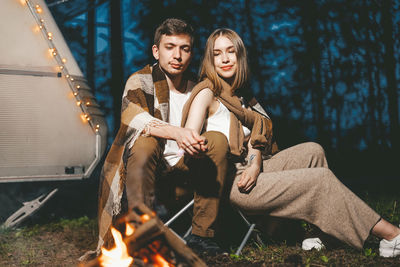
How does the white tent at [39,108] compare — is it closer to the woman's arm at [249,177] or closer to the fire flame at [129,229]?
the woman's arm at [249,177]

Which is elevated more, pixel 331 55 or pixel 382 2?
pixel 382 2

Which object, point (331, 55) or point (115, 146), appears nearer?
point (115, 146)

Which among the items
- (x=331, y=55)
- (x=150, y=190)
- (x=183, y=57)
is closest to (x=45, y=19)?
(x=183, y=57)

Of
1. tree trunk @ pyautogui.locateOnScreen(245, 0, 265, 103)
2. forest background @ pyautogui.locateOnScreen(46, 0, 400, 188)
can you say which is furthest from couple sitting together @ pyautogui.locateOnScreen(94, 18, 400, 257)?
tree trunk @ pyautogui.locateOnScreen(245, 0, 265, 103)

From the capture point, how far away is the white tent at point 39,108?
356cm

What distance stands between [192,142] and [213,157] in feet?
0.77

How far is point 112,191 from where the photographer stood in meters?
2.91

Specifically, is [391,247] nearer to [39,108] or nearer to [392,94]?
[39,108]

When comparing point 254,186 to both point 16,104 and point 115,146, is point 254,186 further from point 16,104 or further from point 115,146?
point 16,104

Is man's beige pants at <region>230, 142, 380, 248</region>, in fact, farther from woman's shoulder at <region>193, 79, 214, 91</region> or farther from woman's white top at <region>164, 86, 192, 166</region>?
woman's shoulder at <region>193, 79, 214, 91</region>

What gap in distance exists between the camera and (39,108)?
366 cm

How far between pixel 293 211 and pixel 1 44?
289 cm

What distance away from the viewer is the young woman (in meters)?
2.67

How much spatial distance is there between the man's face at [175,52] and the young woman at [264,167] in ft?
0.53
